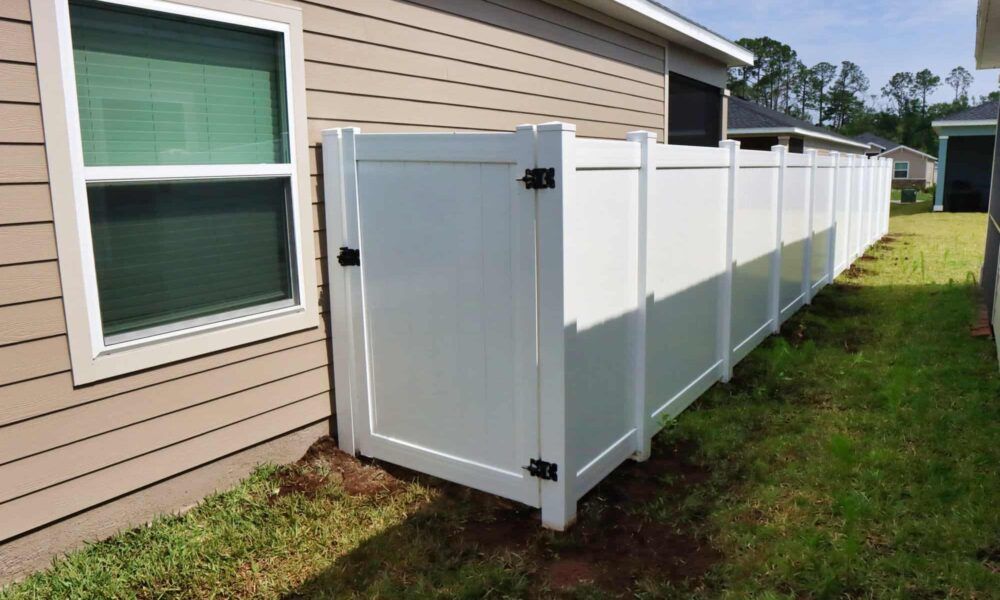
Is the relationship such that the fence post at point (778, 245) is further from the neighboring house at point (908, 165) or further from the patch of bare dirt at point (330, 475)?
the neighboring house at point (908, 165)

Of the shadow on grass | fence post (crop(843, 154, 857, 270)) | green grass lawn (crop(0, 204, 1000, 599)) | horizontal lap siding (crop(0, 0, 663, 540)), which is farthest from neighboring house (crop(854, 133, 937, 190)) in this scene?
green grass lawn (crop(0, 204, 1000, 599))

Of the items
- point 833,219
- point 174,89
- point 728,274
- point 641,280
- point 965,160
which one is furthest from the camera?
point 965,160

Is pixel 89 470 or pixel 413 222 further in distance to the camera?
pixel 413 222

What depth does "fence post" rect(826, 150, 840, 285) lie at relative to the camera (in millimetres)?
8789

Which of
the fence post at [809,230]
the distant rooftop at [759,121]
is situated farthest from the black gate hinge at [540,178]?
the distant rooftop at [759,121]

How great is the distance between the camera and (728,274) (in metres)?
5.23

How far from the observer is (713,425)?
4.52m

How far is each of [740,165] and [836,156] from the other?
4193 mm

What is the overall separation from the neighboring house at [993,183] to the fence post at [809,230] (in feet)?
5.39

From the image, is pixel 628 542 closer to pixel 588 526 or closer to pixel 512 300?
pixel 588 526

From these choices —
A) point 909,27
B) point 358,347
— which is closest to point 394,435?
point 358,347

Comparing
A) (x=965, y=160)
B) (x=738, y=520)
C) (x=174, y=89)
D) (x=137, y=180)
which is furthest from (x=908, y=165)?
(x=137, y=180)

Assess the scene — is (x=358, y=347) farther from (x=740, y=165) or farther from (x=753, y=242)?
(x=753, y=242)

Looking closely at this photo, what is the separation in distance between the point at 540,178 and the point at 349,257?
119 centimetres
